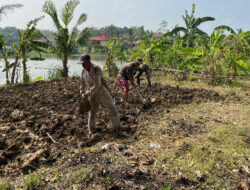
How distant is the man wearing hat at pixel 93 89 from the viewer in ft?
12.4

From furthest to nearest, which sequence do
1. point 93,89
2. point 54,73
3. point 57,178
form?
point 54,73, point 93,89, point 57,178

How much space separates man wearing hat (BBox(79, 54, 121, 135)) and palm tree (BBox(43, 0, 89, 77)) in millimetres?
7194

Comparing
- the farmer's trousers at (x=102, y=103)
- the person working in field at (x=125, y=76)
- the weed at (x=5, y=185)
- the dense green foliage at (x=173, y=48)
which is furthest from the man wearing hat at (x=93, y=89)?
the dense green foliage at (x=173, y=48)

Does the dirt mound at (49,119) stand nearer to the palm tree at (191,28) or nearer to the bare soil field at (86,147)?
the bare soil field at (86,147)

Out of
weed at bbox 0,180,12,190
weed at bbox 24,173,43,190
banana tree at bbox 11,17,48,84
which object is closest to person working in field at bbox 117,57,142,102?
weed at bbox 24,173,43,190

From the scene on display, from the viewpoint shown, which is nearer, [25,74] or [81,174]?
[81,174]

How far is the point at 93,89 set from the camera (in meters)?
3.84

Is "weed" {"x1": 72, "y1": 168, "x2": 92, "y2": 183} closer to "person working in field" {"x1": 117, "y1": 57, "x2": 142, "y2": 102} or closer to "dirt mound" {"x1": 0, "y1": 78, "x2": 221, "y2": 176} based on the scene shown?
"dirt mound" {"x1": 0, "y1": 78, "x2": 221, "y2": 176}

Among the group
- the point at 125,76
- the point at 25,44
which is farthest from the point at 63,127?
the point at 25,44

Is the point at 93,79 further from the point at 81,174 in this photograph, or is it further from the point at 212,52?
the point at 212,52

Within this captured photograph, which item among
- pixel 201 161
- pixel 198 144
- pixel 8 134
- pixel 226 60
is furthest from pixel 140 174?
pixel 226 60

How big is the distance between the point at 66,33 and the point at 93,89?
7653 millimetres

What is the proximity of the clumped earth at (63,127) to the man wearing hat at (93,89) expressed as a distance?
337mm

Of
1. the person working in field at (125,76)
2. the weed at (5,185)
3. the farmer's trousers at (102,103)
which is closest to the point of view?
the weed at (5,185)
